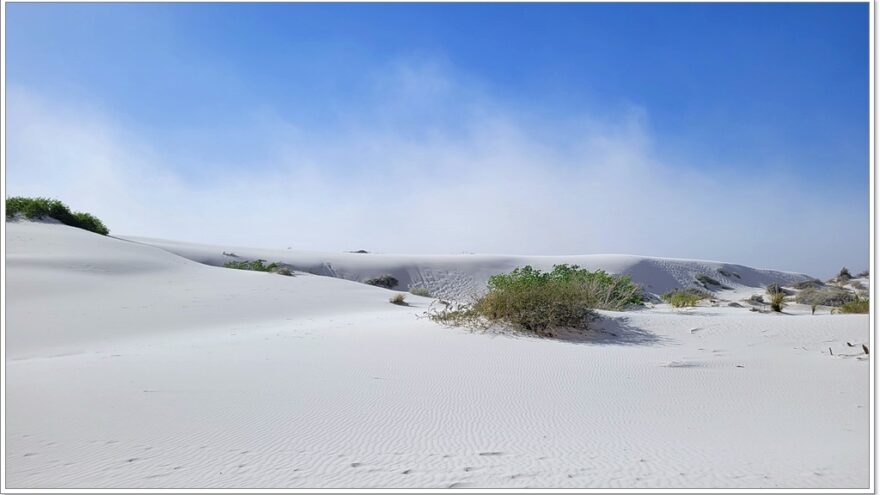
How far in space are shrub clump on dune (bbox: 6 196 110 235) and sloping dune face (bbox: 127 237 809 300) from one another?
6201mm

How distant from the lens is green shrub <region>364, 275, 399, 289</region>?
2828cm

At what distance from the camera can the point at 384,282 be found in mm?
28938

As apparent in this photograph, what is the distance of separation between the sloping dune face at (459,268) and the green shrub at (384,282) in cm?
87

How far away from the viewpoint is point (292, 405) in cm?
419

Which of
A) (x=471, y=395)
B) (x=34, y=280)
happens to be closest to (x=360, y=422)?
(x=471, y=395)

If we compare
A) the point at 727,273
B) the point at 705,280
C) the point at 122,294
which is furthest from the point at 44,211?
the point at 727,273

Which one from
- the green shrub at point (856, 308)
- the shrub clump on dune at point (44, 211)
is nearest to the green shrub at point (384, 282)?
the shrub clump on dune at point (44, 211)

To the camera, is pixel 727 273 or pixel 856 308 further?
pixel 727 273

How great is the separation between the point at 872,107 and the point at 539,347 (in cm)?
435

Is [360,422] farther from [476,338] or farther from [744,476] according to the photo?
[476,338]

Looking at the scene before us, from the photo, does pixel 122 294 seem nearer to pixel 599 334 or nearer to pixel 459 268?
pixel 599 334

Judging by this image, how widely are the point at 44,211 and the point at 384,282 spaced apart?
15420 mm

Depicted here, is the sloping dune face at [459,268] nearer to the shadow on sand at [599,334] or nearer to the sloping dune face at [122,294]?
the sloping dune face at [122,294]

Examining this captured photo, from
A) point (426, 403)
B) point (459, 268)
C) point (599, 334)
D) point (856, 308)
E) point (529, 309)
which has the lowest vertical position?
point (426, 403)
